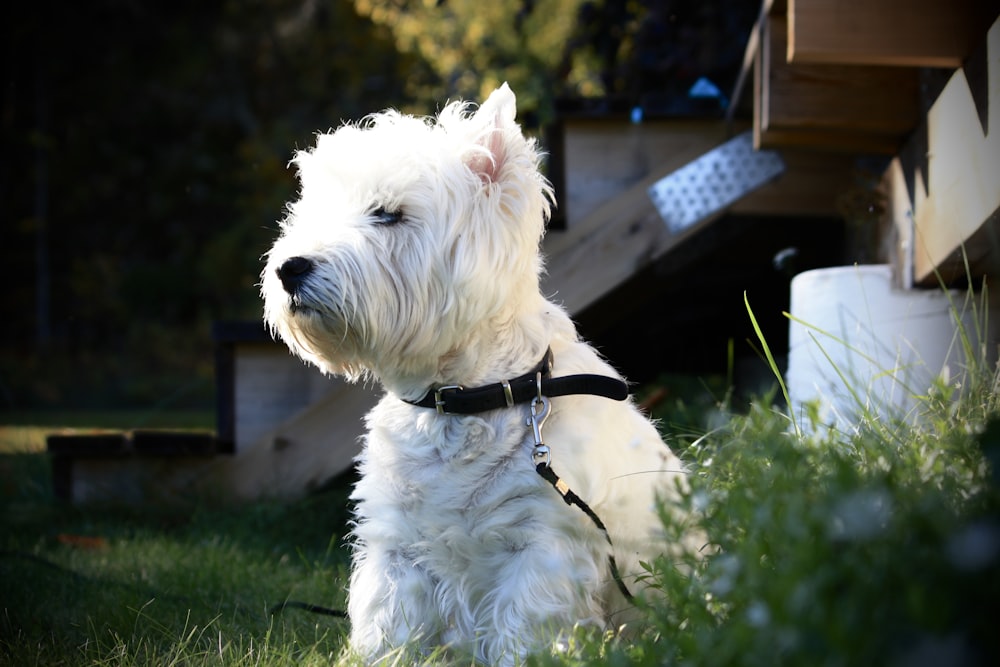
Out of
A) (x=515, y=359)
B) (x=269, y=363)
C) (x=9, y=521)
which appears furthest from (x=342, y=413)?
(x=515, y=359)

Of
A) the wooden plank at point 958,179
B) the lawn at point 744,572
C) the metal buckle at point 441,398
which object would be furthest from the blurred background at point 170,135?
the metal buckle at point 441,398

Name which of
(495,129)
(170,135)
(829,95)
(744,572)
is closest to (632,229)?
(829,95)

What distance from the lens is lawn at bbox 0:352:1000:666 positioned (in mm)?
979

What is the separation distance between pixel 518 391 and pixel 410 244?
0.44 m

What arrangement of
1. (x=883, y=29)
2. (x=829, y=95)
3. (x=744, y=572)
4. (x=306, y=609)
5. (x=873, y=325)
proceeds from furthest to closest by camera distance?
(x=829, y=95) → (x=873, y=325) → (x=306, y=609) → (x=883, y=29) → (x=744, y=572)

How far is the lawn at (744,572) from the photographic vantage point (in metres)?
0.98

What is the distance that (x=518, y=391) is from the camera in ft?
7.08

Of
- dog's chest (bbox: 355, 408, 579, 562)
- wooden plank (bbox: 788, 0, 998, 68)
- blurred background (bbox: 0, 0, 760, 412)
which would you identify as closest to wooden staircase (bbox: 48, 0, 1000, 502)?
wooden plank (bbox: 788, 0, 998, 68)

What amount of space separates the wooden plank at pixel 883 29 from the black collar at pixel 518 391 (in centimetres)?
106

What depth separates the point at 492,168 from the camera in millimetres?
2258

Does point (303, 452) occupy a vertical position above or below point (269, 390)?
below

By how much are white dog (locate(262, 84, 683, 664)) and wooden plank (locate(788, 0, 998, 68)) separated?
2.74 ft

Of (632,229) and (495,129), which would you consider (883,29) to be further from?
(632,229)

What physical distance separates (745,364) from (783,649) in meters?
4.22
